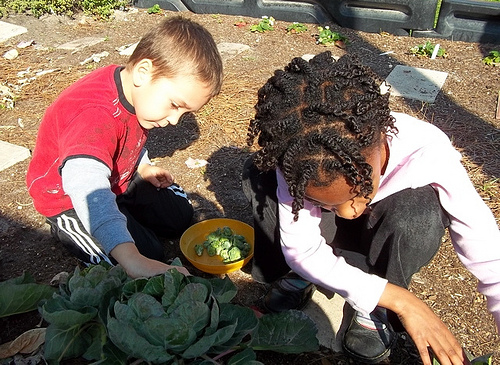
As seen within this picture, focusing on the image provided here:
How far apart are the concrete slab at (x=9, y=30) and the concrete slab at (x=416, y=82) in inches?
149

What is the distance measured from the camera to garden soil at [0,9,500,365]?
7.20 feet

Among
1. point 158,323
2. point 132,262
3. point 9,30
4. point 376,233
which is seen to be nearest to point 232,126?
point 376,233

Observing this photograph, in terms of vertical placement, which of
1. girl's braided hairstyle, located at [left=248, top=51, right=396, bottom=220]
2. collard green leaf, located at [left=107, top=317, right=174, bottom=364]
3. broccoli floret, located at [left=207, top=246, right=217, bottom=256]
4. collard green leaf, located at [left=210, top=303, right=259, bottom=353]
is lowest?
broccoli floret, located at [left=207, top=246, right=217, bottom=256]

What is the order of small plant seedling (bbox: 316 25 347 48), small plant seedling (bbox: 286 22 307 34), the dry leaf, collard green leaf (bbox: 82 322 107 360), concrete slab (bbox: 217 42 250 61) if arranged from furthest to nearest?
1. small plant seedling (bbox: 286 22 307 34)
2. small plant seedling (bbox: 316 25 347 48)
3. concrete slab (bbox: 217 42 250 61)
4. the dry leaf
5. collard green leaf (bbox: 82 322 107 360)

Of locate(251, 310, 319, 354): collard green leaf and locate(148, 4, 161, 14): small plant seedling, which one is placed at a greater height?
locate(251, 310, 319, 354): collard green leaf

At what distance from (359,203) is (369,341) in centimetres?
66

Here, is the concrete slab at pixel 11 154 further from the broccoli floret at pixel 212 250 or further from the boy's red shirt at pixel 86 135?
the broccoli floret at pixel 212 250

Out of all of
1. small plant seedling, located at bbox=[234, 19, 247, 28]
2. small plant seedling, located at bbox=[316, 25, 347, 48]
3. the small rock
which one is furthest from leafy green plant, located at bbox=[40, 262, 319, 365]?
small plant seedling, located at bbox=[234, 19, 247, 28]

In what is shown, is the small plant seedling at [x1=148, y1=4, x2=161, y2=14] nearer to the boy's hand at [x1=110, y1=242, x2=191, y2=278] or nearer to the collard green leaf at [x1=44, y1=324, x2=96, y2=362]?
the boy's hand at [x1=110, y1=242, x2=191, y2=278]

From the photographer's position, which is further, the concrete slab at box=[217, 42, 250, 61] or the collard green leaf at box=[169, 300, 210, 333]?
the concrete slab at box=[217, 42, 250, 61]

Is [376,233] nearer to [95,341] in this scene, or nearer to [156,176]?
[95,341]

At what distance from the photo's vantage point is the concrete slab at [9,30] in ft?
17.1

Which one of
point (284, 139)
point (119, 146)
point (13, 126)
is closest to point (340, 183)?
point (284, 139)

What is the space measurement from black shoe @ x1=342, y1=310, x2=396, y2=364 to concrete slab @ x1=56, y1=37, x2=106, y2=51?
4064 millimetres
